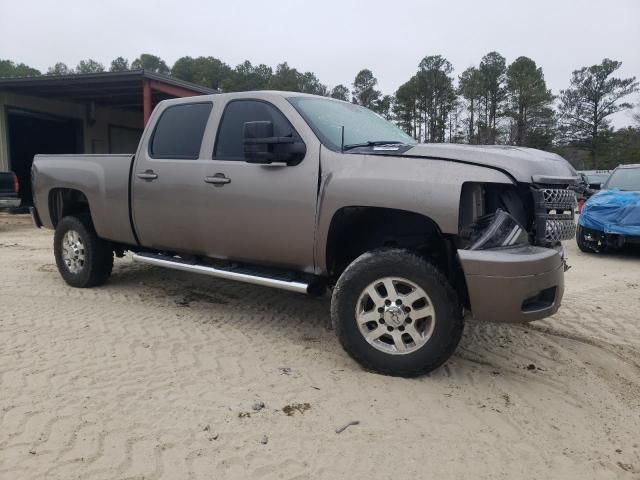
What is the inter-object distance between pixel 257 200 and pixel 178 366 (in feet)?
4.52

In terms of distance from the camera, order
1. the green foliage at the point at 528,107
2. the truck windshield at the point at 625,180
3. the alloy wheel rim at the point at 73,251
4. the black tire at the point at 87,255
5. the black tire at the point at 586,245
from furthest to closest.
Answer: the green foliage at the point at 528,107, the truck windshield at the point at 625,180, the black tire at the point at 586,245, the alloy wheel rim at the point at 73,251, the black tire at the point at 87,255

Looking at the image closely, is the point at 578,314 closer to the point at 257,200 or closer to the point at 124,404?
the point at 257,200

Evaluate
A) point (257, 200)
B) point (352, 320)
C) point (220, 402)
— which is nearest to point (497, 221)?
point (352, 320)

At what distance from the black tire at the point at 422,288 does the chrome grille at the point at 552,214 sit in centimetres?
73

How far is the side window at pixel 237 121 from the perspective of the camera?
14.4 ft

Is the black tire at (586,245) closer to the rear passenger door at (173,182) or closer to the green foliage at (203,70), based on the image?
the rear passenger door at (173,182)

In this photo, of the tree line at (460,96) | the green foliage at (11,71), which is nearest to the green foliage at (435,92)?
the tree line at (460,96)

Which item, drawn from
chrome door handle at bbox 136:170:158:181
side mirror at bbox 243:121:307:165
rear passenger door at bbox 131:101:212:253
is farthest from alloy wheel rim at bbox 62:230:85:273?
side mirror at bbox 243:121:307:165

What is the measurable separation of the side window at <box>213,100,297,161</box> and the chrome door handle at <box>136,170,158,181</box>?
27.7 inches

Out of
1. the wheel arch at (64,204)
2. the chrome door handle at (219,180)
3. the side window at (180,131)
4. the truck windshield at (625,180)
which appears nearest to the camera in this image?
the chrome door handle at (219,180)

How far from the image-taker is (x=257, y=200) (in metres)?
4.18

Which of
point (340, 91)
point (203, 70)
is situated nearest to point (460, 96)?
point (340, 91)

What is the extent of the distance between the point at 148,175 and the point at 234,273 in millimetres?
1360

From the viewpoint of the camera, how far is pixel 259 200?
4.17 metres
